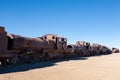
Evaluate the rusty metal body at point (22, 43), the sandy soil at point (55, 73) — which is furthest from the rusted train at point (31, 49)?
the sandy soil at point (55, 73)

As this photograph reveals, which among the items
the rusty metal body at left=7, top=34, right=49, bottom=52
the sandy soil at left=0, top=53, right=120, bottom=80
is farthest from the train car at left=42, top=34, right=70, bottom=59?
the sandy soil at left=0, top=53, right=120, bottom=80

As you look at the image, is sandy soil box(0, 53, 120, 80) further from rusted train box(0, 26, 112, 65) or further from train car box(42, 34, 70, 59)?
train car box(42, 34, 70, 59)

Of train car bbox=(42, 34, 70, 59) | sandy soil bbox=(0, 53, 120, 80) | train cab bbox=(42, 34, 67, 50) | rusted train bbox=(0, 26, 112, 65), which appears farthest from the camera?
train cab bbox=(42, 34, 67, 50)

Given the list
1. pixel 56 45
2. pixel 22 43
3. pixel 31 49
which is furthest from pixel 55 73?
pixel 56 45

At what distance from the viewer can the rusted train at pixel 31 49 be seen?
57.7 ft

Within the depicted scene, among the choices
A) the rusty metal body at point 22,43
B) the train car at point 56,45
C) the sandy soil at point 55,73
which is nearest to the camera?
the sandy soil at point 55,73

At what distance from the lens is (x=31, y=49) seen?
944 inches

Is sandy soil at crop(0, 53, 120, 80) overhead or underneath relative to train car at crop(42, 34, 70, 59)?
underneath

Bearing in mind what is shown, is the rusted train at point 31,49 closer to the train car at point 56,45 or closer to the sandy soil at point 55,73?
the train car at point 56,45

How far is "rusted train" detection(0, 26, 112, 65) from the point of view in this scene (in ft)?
57.7

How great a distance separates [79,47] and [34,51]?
1801 centimetres

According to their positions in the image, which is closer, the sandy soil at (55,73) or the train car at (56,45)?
the sandy soil at (55,73)

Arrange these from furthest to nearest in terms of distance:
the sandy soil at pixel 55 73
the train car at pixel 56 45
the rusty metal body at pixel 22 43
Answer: the train car at pixel 56 45, the rusty metal body at pixel 22 43, the sandy soil at pixel 55 73

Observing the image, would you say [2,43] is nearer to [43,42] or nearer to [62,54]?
[43,42]
